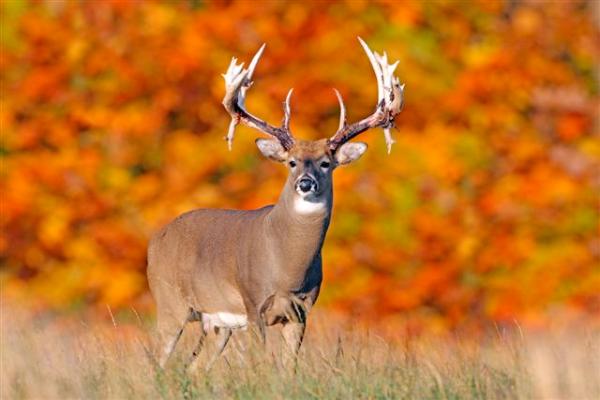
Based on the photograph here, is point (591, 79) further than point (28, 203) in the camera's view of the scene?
Yes

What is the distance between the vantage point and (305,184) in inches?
306

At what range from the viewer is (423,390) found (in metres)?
6.21

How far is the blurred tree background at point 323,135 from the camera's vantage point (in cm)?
1762

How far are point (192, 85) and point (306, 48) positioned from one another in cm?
134

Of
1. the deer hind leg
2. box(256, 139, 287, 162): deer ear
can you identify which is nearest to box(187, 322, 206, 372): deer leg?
the deer hind leg

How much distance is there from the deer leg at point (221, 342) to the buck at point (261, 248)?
1cm

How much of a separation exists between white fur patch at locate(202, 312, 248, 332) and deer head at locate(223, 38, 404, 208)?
70cm

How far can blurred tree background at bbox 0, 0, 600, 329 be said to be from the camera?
57.8 feet

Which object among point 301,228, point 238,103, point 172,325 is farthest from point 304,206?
point 172,325

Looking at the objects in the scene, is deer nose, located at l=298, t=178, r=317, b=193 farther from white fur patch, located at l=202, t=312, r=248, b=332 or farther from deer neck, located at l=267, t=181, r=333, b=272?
white fur patch, located at l=202, t=312, r=248, b=332

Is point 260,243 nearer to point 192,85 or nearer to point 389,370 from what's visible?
point 389,370

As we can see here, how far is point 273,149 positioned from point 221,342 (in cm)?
105

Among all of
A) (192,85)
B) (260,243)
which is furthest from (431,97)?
(260,243)

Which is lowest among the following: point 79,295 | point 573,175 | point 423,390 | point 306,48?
point 423,390
